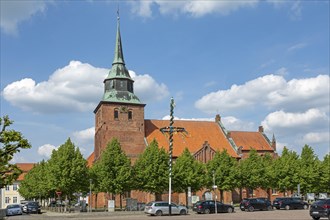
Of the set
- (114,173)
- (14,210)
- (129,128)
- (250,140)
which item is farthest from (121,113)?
(250,140)

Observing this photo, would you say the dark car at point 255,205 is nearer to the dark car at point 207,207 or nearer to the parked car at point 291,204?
the parked car at point 291,204

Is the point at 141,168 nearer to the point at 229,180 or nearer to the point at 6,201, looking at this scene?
the point at 229,180

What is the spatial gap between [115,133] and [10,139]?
49353 mm

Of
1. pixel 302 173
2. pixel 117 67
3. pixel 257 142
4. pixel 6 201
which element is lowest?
pixel 6 201

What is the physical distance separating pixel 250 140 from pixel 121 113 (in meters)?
28.1

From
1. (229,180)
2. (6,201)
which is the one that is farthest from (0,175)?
(6,201)

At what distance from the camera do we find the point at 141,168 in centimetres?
6125

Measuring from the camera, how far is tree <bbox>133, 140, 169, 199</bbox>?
5988 centimetres

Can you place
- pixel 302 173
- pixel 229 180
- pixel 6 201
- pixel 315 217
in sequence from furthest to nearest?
1. pixel 6 201
2. pixel 302 173
3. pixel 229 180
4. pixel 315 217

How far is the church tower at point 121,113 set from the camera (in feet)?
233

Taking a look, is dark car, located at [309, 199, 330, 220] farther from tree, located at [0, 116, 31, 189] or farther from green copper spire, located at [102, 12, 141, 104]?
green copper spire, located at [102, 12, 141, 104]

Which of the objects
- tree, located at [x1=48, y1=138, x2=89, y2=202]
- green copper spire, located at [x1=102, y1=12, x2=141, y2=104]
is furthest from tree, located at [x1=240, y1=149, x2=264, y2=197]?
tree, located at [x1=48, y1=138, x2=89, y2=202]

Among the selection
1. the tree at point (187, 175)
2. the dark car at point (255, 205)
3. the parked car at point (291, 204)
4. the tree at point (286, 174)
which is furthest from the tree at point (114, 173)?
the tree at point (286, 174)

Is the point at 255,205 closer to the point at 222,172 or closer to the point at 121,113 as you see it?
the point at 222,172
